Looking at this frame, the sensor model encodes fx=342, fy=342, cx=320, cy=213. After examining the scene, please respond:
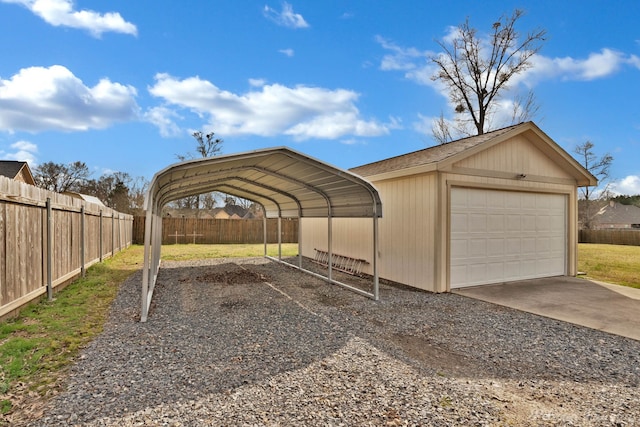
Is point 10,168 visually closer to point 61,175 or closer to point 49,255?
point 61,175

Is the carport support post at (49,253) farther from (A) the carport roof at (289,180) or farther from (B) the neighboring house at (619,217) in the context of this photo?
(B) the neighboring house at (619,217)

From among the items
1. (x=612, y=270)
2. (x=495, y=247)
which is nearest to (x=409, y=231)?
(x=495, y=247)

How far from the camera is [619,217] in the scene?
43.8m

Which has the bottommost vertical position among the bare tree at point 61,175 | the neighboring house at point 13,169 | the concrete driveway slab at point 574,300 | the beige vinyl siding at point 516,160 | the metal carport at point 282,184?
the concrete driveway slab at point 574,300

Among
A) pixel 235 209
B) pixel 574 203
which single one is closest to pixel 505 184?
Result: pixel 574 203

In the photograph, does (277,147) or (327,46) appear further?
(327,46)

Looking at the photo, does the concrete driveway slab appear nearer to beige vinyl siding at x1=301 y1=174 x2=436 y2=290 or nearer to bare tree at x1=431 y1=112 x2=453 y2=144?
beige vinyl siding at x1=301 y1=174 x2=436 y2=290

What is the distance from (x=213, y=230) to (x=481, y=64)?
19031mm

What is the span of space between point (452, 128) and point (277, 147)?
19.0 metres

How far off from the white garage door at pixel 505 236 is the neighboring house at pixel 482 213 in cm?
2

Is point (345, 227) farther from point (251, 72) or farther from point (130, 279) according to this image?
point (251, 72)

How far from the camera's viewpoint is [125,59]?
1071 cm

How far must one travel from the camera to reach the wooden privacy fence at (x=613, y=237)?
23031 millimetres

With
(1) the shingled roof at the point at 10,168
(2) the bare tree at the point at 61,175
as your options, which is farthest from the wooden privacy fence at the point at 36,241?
(2) the bare tree at the point at 61,175
